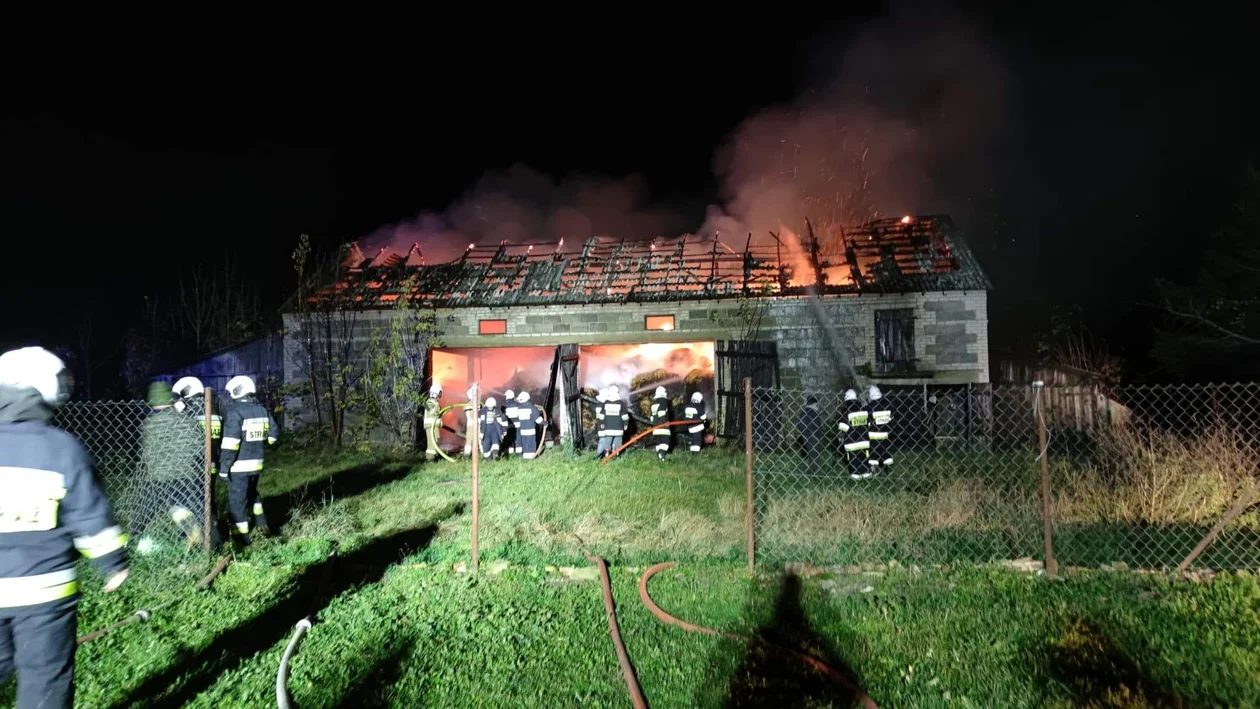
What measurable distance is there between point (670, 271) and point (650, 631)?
11.5m

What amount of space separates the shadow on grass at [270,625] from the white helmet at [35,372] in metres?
1.84

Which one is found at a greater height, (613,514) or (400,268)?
(400,268)

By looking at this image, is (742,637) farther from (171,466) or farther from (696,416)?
(696,416)

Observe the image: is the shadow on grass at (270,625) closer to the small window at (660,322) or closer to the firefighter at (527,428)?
the firefighter at (527,428)

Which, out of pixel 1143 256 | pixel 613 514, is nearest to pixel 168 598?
pixel 613 514

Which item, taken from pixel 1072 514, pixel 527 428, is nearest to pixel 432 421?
pixel 527 428

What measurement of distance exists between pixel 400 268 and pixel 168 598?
41.0ft

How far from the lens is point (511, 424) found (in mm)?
13969

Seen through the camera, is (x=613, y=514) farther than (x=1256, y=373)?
No

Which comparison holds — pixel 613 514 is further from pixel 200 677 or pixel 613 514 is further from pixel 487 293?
pixel 487 293

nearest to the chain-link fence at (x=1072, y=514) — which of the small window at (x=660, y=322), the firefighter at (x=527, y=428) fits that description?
the firefighter at (x=527, y=428)

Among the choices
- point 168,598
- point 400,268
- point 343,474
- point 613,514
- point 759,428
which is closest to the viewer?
point 168,598

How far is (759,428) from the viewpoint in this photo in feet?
42.4

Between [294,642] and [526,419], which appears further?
[526,419]
